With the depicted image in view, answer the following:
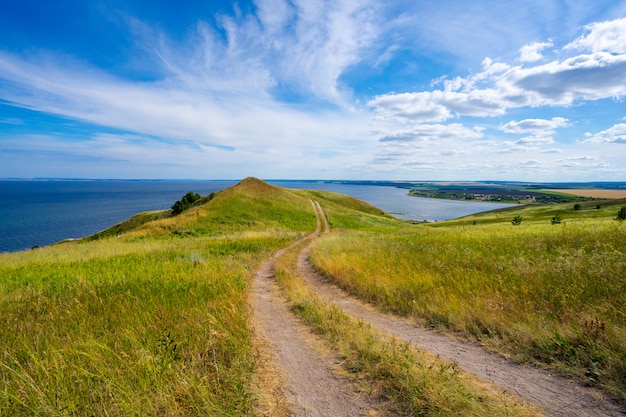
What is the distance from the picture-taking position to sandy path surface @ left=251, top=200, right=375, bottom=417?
12.6ft

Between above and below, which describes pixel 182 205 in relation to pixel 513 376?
below

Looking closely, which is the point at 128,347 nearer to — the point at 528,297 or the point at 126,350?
the point at 126,350

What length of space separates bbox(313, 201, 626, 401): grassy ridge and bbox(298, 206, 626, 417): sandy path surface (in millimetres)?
300

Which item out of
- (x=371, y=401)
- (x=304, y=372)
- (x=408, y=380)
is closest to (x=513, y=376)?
(x=408, y=380)

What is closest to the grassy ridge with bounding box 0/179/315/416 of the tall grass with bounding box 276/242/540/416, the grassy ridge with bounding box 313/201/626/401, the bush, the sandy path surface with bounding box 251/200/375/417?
the sandy path surface with bounding box 251/200/375/417

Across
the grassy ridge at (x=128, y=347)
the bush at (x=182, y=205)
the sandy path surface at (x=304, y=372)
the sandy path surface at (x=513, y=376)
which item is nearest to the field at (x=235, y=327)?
the grassy ridge at (x=128, y=347)

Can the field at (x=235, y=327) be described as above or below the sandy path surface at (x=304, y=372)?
above

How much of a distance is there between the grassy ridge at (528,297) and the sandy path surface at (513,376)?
30 centimetres

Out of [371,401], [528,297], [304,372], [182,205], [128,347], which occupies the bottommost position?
[182,205]

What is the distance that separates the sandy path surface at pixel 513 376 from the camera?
356cm

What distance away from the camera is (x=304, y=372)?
15.6ft

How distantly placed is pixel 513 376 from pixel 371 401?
238cm

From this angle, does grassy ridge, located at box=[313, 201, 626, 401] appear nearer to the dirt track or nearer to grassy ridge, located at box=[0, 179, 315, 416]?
the dirt track

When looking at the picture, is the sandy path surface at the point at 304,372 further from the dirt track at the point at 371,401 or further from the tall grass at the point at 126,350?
the tall grass at the point at 126,350
